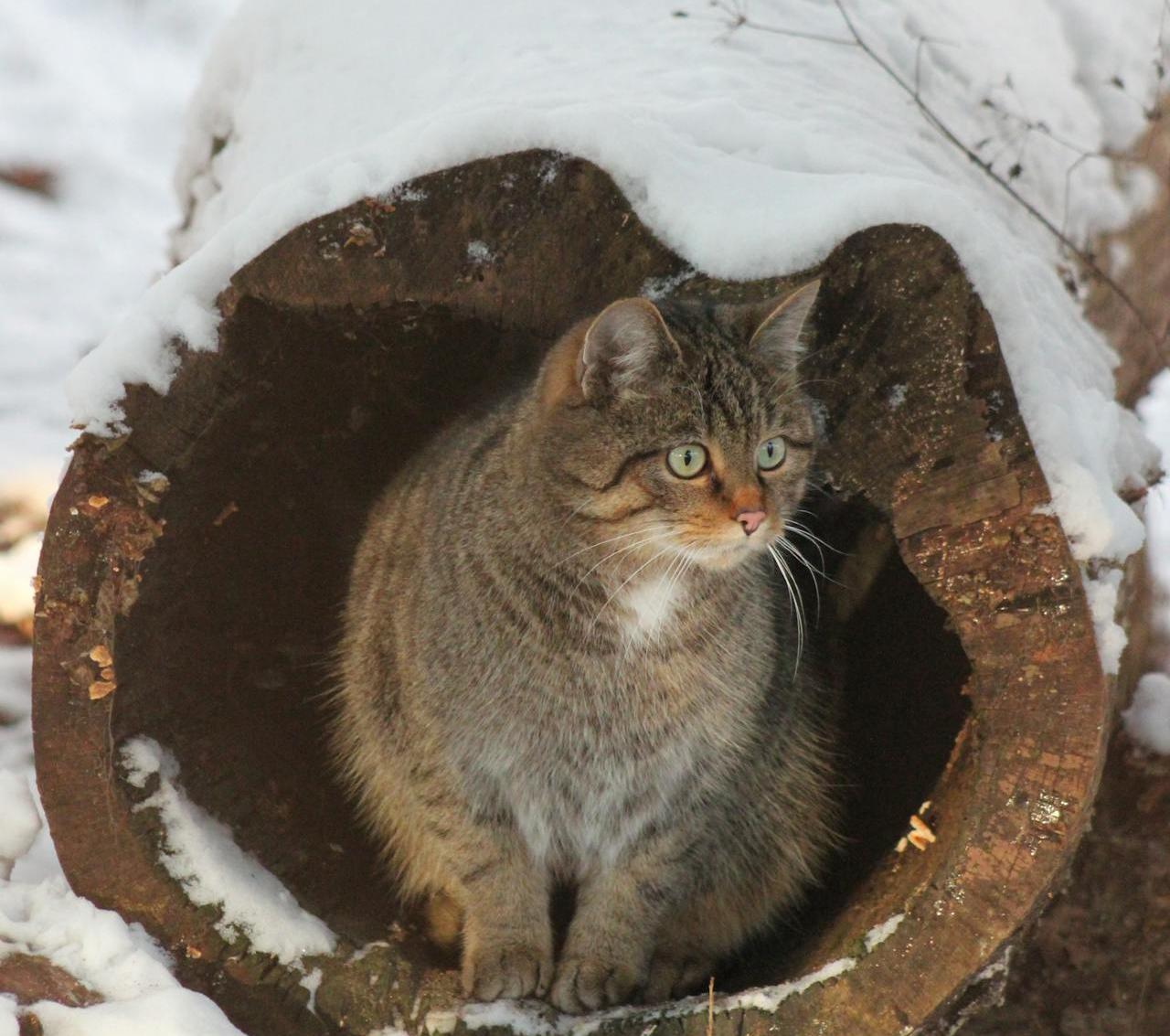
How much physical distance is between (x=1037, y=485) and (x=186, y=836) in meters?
1.62

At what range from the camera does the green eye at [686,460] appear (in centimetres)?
215

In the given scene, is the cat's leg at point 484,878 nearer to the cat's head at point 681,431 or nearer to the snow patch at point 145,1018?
the snow patch at point 145,1018

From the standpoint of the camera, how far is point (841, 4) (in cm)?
294

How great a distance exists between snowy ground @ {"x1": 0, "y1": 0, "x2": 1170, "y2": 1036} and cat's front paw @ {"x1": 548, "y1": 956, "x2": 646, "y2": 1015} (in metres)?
0.60

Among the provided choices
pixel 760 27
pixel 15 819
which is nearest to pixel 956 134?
pixel 760 27

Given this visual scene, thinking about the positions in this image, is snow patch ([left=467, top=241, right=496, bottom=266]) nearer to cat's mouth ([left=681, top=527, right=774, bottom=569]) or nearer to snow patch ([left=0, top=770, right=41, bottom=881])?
cat's mouth ([left=681, top=527, right=774, bottom=569])


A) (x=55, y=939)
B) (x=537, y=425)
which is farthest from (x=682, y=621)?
(x=55, y=939)

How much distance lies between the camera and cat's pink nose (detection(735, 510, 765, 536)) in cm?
212

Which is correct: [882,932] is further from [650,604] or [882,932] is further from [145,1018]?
[145,1018]

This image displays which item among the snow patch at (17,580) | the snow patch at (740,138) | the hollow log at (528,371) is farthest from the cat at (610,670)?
the snow patch at (17,580)

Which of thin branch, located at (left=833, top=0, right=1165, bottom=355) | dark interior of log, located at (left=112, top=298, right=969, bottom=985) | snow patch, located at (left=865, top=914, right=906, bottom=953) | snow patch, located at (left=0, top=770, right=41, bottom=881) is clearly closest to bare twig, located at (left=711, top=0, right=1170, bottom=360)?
thin branch, located at (left=833, top=0, right=1165, bottom=355)

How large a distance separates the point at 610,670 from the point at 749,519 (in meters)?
0.40

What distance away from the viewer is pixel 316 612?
307 cm

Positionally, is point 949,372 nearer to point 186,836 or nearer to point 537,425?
point 537,425
